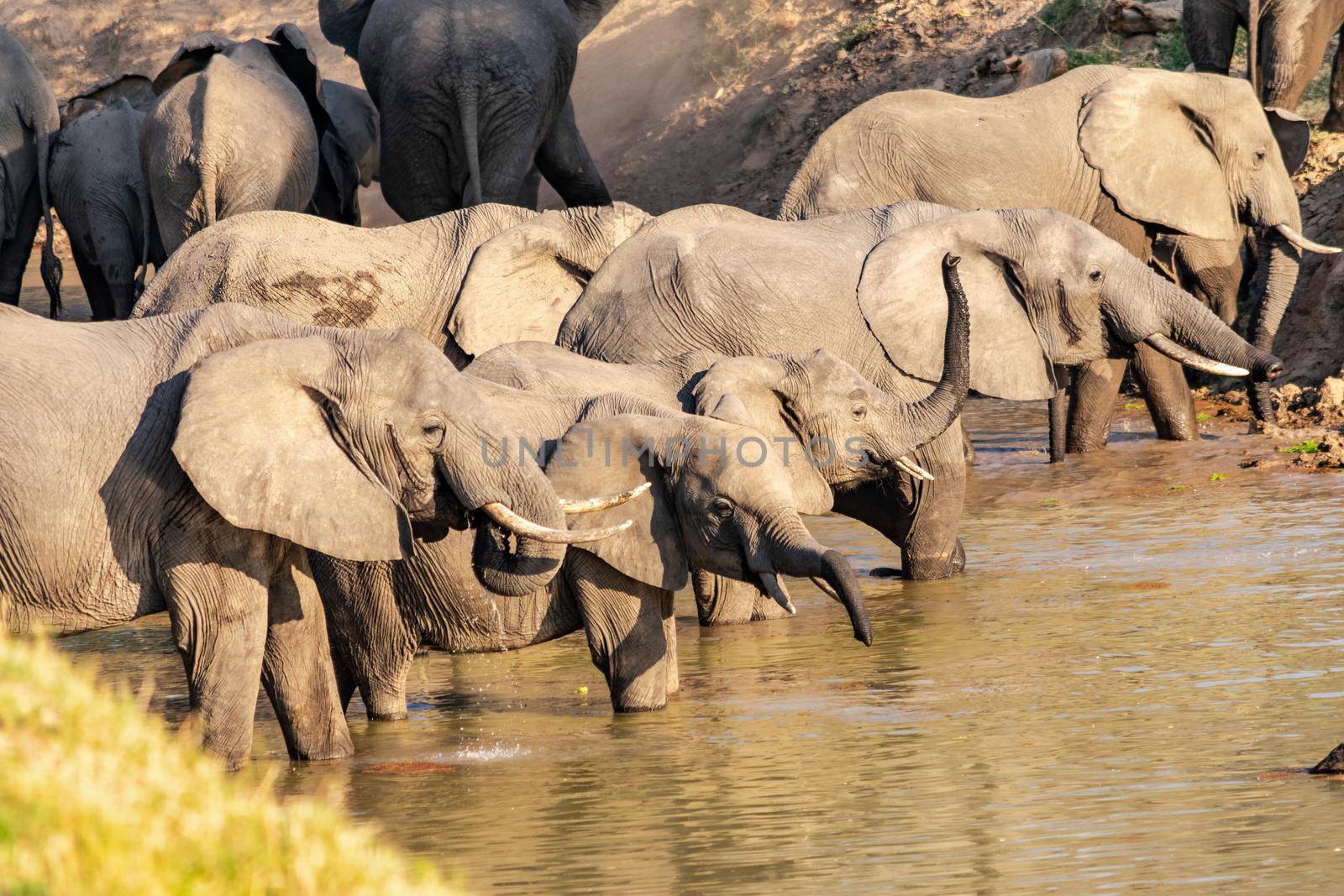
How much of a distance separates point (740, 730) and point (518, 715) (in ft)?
3.00

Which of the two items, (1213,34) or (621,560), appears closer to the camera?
(621,560)

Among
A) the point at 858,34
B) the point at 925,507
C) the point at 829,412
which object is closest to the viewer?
the point at 829,412

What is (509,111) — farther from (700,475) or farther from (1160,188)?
(700,475)

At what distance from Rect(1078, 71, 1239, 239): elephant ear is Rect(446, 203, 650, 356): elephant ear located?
3153mm

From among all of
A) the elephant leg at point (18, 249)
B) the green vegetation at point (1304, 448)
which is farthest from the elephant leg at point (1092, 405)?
the elephant leg at point (18, 249)

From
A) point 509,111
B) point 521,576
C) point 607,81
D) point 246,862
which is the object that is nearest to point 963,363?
point 521,576

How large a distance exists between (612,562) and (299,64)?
9137 millimetres

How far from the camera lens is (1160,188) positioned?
12.0 meters

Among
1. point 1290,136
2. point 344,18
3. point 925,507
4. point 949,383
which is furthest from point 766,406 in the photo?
point 344,18

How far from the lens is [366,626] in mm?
7230

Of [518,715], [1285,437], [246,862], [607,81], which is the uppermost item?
[246,862]

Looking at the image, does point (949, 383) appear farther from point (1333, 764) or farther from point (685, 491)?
point (1333, 764)

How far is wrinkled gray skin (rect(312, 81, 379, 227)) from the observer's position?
52.9ft

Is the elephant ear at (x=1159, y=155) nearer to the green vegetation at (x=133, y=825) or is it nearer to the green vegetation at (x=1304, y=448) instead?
the green vegetation at (x=1304, y=448)
